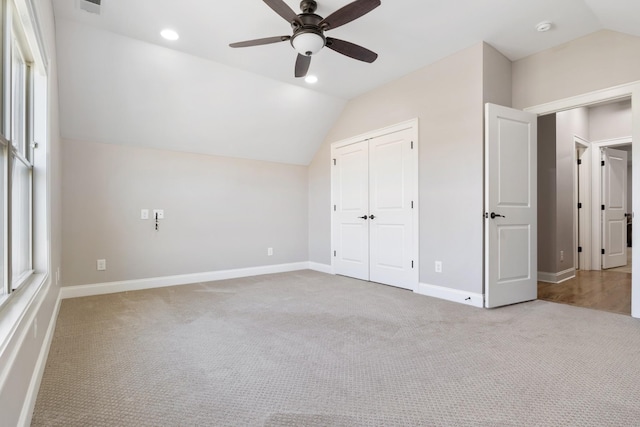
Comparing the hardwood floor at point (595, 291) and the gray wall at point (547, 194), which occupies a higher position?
the gray wall at point (547, 194)

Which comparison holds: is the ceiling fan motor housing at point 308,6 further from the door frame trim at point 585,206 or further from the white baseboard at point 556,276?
the door frame trim at point 585,206

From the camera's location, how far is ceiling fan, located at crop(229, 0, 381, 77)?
229cm

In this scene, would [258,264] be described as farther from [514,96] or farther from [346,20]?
[514,96]

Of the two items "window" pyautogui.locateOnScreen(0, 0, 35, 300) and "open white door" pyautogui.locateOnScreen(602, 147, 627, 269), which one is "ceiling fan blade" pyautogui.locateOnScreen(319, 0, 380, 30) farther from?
"open white door" pyautogui.locateOnScreen(602, 147, 627, 269)

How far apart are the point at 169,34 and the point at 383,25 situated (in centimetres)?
205

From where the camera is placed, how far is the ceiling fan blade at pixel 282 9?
2236 mm

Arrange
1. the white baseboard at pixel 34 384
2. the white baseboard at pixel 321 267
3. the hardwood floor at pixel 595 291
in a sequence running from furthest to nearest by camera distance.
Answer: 1. the white baseboard at pixel 321 267
2. the hardwood floor at pixel 595 291
3. the white baseboard at pixel 34 384

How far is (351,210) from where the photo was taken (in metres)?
5.03

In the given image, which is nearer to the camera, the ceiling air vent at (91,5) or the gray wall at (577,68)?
the ceiling air vent at (91,5)

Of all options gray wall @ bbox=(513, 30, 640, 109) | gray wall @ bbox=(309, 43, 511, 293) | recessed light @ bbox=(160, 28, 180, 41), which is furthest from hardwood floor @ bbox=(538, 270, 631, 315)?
recessed light @ bbox=(160, 28, 180, 41)

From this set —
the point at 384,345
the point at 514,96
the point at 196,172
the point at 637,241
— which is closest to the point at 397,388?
the point at 384,345

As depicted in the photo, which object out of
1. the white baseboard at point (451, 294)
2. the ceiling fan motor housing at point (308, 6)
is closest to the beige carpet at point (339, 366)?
the white baseboard at point (451, 294)

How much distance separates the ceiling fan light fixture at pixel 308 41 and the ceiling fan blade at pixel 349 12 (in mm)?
93

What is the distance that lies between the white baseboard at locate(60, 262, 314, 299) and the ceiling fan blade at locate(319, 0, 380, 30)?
3.67 metres
